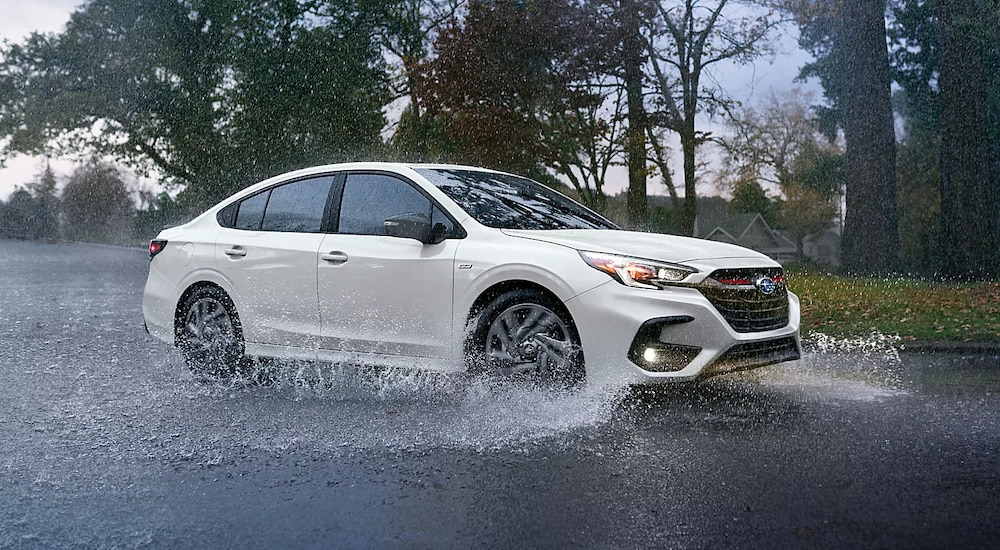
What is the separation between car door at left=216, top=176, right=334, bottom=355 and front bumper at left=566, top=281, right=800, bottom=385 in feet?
7.10

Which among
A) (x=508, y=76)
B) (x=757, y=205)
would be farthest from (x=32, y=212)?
(x=757, y=205)

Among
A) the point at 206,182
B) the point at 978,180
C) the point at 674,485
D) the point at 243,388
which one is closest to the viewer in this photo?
the point at 674,485

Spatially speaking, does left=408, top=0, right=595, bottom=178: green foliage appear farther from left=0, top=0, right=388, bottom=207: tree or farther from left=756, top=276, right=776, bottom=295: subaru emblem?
left=756, top=276, right=776, bottom=295: subaru emblem

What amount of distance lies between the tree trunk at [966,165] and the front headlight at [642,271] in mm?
19268

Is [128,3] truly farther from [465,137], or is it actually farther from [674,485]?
[674,485]

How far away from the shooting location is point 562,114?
2427 centimetres

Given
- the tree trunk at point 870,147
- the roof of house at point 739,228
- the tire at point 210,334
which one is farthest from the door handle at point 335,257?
the roof of house at point 739,228

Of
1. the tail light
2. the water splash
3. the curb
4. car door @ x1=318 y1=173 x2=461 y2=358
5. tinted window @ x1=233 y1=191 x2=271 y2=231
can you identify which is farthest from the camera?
the curb

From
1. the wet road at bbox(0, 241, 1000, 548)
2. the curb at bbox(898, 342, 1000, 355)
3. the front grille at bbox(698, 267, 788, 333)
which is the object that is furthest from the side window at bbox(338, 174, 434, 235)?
the curb at bbox(898, 342, 1000, 355)

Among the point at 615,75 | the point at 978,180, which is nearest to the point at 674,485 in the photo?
the point at 615,75

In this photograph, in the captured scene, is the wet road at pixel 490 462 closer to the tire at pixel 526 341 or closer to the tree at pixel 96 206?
the tire at pixel 526 341

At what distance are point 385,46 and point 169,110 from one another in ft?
30.1

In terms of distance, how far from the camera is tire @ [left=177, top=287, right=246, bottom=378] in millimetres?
7629

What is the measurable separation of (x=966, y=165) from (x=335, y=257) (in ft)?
66.1
